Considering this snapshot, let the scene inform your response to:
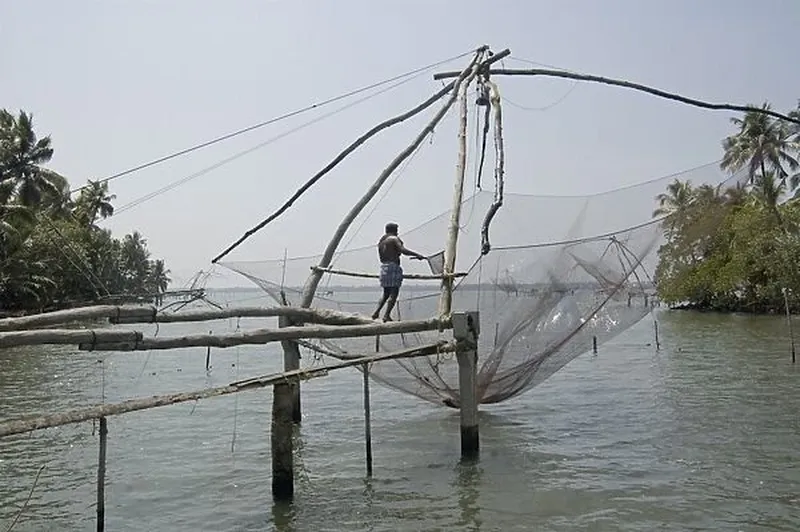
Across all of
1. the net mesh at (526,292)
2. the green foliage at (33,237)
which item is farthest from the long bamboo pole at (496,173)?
the green foliage at (33,237)

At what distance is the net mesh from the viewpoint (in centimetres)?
995

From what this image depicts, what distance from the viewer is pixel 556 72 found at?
33.3 feet

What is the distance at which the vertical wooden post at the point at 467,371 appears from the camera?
852 centimetres

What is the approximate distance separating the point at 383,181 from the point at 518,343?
2745 mm

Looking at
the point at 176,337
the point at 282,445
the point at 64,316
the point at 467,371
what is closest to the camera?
the point at 64,316

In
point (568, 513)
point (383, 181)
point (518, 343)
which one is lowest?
point (568, 513)

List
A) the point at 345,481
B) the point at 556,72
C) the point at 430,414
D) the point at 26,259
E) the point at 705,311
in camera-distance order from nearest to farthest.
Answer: the point at 345,481 < the point at 556,72 < the point at 430,414 < the point at 26,259 < the point at 705,311

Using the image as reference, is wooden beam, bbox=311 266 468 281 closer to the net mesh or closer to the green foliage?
the net mesh

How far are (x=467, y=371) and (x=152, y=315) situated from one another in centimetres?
337

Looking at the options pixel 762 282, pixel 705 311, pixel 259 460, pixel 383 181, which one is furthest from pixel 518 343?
pixel 705 311

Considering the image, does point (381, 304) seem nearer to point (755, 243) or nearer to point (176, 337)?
point (176, 337)

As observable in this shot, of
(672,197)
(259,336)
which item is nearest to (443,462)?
(259,336)

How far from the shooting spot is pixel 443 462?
8969 mm

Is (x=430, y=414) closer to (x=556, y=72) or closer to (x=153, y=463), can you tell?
(x=153, y=463)
